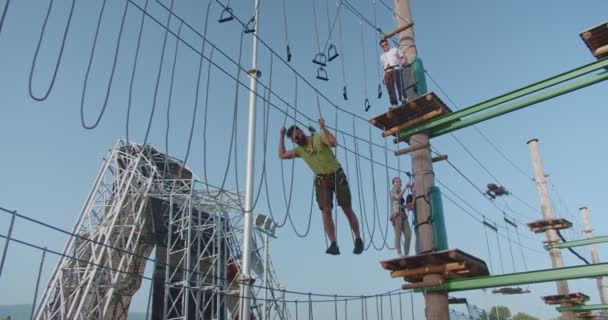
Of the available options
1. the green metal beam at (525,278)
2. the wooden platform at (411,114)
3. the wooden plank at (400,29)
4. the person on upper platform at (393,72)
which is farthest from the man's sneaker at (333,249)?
the wooden plank at (400,29)

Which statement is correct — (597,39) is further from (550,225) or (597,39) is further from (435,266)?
(550,225)

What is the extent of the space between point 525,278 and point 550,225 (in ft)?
28.2

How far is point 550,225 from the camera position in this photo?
1274 cm

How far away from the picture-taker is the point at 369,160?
8.77 meters

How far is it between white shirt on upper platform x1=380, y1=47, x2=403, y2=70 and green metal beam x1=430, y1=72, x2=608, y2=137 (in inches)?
55.1

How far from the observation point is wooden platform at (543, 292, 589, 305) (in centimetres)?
1216

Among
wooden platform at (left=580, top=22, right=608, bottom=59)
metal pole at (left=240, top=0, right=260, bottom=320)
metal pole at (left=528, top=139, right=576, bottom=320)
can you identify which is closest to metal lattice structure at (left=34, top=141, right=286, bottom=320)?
metal pole at (left=240, top=0, right=260, bottom=320)

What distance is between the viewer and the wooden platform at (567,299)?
12.2 metres

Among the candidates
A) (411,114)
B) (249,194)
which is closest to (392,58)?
(411,114)

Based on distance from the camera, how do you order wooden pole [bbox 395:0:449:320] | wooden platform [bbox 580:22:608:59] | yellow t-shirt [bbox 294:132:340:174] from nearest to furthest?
wooden platform [bbox 580:22:608:59]
wooden pole [bbox 395:0:449:320]
yellow t-shirt [bbox 294:132:340:174]

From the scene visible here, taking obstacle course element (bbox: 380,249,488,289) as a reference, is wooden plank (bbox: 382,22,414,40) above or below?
above

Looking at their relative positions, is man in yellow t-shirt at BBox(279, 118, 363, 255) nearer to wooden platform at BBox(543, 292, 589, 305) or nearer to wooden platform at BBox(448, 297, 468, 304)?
wooden platform at BBox(448, 297, 468, 304)

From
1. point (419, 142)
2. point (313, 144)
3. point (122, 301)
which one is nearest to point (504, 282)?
point (419, 142)

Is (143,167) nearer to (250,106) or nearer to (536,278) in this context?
(250,106)
